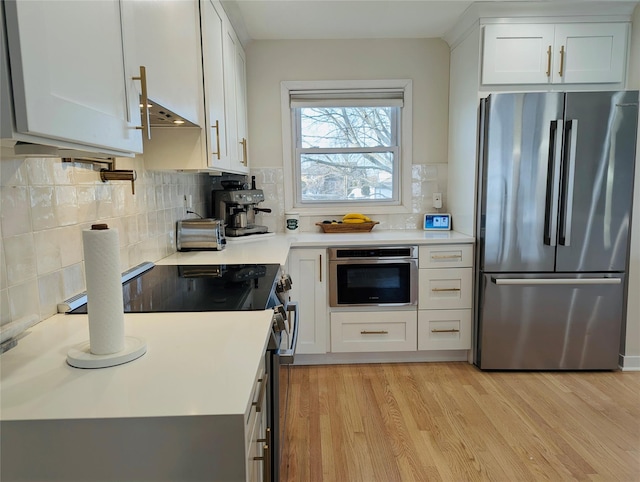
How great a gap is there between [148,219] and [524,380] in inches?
96.5

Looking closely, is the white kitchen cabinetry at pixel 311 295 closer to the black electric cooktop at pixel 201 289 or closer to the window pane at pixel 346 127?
the black electric cooktop at pixel 201 289

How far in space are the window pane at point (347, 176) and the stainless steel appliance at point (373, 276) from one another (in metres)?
0.80

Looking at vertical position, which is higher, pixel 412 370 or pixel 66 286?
pixel 66 286

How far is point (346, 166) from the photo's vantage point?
3.47 meters

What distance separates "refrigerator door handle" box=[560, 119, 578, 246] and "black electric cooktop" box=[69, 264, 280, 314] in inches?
73.6

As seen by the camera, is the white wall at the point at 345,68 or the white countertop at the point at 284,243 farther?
the white wall at the point at 345,68

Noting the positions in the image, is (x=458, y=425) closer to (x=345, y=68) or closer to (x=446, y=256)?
(x=446, y=256)

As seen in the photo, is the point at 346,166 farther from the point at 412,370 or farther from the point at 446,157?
the point at 412,370

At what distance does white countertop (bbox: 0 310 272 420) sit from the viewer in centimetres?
72

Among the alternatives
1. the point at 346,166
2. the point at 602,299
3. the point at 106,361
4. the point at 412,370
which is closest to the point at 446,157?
the point at 346,166

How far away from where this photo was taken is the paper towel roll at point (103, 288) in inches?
33.2

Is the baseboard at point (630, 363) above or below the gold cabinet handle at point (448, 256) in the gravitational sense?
below

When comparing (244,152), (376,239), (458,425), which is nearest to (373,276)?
(376,239)

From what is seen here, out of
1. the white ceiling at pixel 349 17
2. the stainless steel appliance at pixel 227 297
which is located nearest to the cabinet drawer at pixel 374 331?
the stainless steel appliance at pixel 227 297
